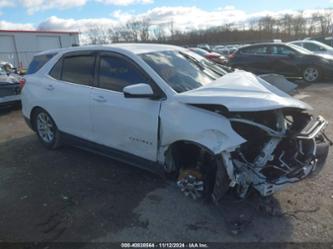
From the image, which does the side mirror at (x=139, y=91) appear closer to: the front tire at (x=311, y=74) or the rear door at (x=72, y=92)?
the rear door at (x=72, y=92)

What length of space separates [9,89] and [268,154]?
792 centimetres

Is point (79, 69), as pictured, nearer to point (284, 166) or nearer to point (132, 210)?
point (132, 210)

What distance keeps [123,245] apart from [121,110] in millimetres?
1637

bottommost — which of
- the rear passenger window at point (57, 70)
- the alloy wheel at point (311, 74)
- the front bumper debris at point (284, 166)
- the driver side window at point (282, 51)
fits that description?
the alloy wheel at point (311, 74)

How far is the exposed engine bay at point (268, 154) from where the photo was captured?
3207mm

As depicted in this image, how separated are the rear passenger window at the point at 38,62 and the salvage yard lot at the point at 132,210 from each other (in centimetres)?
175

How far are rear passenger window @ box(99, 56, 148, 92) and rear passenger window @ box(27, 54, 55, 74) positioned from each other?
1489 mm

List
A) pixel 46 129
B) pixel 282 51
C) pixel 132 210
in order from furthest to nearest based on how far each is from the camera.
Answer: pixel 282 51 < pixel 46 129 < pixel 132 210

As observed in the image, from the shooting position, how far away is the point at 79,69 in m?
4.84

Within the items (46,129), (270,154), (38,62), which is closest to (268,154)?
(270,154)

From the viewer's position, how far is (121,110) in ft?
13.3


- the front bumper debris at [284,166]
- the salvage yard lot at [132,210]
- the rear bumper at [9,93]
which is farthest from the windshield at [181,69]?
the rear bumper at [9,93]

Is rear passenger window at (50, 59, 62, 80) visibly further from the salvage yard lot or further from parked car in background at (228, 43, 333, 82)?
parked car in background at (228, 43, 333, 82)

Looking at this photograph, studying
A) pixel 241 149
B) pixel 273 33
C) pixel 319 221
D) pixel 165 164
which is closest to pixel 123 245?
pixel 165 164
